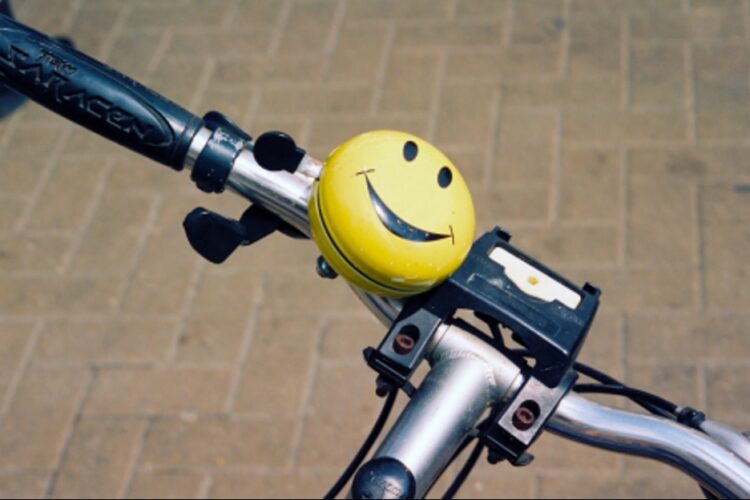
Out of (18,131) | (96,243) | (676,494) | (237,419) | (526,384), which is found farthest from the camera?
(18,131)

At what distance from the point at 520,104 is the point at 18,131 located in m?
1.93

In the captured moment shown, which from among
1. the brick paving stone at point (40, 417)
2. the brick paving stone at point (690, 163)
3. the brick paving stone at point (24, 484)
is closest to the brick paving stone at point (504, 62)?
the brick paving stone at point (690, 163)

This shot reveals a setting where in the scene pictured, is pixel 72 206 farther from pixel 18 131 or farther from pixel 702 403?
pixel 702 403

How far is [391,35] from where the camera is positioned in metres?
3.93

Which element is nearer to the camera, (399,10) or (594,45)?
(594,45)

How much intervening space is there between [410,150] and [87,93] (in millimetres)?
370

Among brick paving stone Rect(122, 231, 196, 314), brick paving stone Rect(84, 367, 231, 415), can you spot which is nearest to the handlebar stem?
brick paving stone Rect(84, 367, 231, 415)

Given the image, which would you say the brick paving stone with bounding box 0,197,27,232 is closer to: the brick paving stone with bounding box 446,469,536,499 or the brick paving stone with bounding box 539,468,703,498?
the brick paving stone with bounding box 446,469,536,499

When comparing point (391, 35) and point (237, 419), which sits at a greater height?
point (391, 35)

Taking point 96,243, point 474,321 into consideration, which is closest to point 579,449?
point 474,321

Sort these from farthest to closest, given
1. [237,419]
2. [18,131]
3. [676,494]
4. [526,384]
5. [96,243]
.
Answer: [18,131] → [96,243] → [237,419] → [676,494] → [526,384]

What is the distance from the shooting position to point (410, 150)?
1081 millimetres

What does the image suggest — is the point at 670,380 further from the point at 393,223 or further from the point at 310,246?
the point at 393,223

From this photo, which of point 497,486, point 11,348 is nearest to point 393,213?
point 497,486
